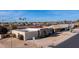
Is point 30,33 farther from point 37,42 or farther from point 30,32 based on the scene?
point 37,42

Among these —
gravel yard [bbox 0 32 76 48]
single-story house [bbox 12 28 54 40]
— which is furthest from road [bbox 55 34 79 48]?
single-story house [bbox 12 28 54 40]

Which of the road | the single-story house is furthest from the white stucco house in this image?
the road

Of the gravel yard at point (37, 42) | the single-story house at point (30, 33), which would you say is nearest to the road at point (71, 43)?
the gravel yard at point (37, 42)

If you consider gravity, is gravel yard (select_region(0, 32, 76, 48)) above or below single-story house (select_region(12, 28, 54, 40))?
below

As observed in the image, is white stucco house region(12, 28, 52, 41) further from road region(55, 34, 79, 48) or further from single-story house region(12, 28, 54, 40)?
road region(55, 34, 79, 48)

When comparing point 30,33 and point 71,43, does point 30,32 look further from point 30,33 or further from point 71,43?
point 71,43

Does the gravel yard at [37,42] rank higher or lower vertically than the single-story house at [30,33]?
lower

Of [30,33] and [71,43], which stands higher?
[30,33]

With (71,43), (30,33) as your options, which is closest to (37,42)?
(30,33)

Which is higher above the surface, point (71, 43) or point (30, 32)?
point (30, 32)

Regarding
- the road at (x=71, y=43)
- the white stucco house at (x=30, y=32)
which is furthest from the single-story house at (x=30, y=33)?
the road at (x=71, y=43)

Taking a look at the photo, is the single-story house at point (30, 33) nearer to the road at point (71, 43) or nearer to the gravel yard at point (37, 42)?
the gravel yard at point (37, 42)
